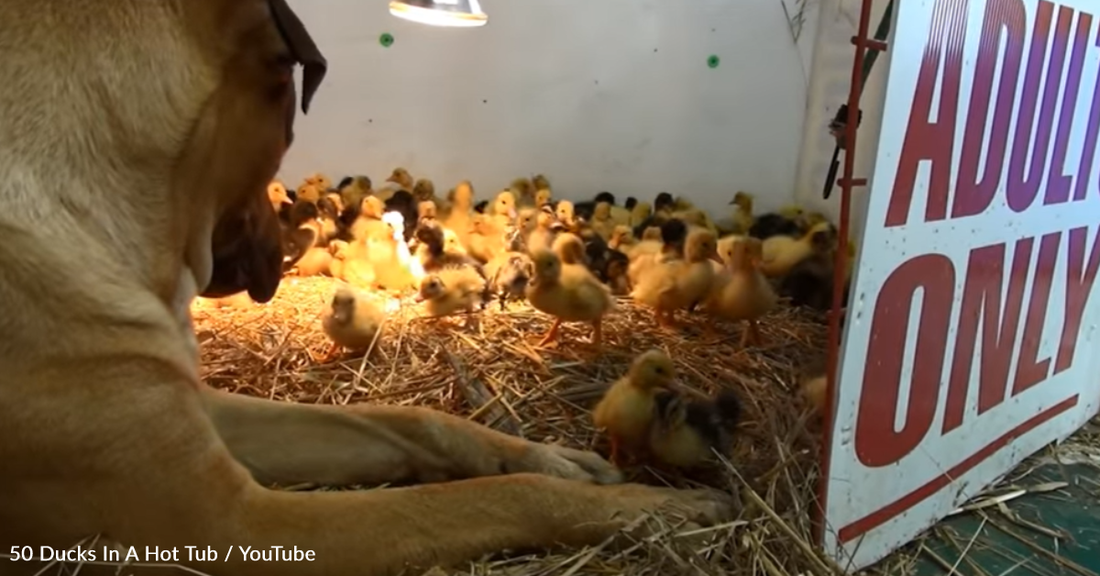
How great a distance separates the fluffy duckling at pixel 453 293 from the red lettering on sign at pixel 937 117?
5.76 ft

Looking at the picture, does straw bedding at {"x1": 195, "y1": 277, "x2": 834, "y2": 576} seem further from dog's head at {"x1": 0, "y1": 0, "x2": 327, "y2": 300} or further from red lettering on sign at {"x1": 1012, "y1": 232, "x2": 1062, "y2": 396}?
dog's head at {"x1": 0, "y1": 0, "x2": 327, "y2": 300}

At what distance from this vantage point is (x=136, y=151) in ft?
4.75

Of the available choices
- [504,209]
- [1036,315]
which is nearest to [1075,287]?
[1036,315]

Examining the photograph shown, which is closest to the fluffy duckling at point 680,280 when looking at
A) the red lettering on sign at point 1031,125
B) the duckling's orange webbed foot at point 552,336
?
the duckling's orange webbed foot at point 552,336

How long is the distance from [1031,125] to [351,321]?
183 cm

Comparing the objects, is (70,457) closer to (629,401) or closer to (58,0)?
(58,0)

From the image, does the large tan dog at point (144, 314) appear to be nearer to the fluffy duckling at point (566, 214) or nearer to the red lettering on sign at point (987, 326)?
the red lettering on sign at point (987, 326)

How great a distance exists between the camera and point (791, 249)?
11.9 ft

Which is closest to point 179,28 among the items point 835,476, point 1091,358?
point 835,476

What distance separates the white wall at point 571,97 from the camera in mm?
4039

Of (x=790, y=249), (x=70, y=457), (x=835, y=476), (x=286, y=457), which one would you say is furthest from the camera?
(x=790, y=249)

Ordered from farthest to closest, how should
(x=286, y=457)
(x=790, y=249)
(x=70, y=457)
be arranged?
1. (x=790, y=249)
2. (x=286, y=457)
3. (x=70, y=457)

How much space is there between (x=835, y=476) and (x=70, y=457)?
48.5 inches

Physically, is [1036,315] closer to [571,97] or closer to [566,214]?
[566,214]
